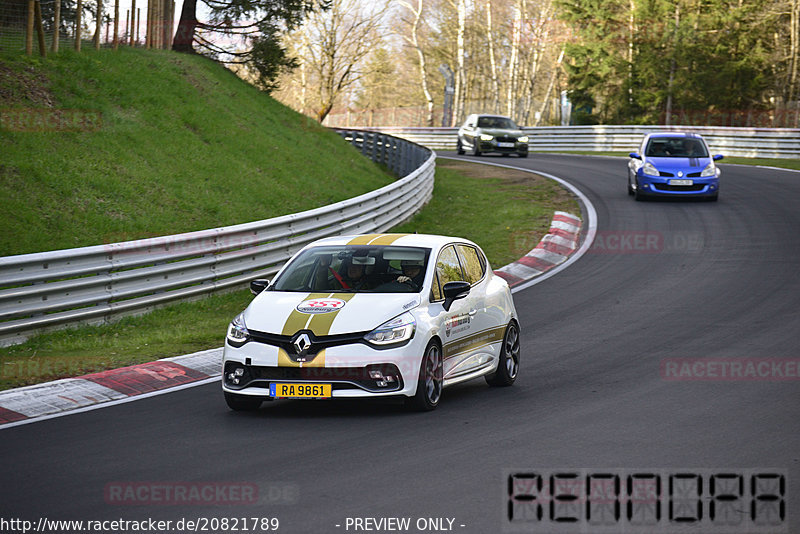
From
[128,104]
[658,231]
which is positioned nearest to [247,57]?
[128,104]

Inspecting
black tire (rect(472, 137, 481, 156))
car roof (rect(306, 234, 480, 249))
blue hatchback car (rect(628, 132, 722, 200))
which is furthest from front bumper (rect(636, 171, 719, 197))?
black tire (rect(472, 137, 481, 156))

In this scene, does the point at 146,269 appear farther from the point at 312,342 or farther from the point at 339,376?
the point at 339,376

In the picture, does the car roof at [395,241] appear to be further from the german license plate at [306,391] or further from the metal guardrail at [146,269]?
the metal guardrail at [146,269]

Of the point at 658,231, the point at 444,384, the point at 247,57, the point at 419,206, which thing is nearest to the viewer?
the point at 444,384

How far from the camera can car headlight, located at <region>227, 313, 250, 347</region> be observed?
877 cm

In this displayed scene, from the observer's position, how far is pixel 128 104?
22391 millimetres

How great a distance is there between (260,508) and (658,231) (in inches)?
669

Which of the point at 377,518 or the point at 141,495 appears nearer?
the point at 377,518

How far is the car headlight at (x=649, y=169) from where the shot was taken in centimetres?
2572

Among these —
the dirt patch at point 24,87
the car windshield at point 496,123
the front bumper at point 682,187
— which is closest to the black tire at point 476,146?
the car windshield at point 496,123

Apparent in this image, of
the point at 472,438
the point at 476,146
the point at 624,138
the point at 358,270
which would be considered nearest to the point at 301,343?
the point at 358,270

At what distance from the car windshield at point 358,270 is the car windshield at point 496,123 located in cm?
3294

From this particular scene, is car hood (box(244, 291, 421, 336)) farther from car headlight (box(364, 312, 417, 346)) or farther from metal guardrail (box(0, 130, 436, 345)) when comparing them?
metal guardrail (box(0, 130, 436, 345))

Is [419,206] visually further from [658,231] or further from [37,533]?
[37,533]
